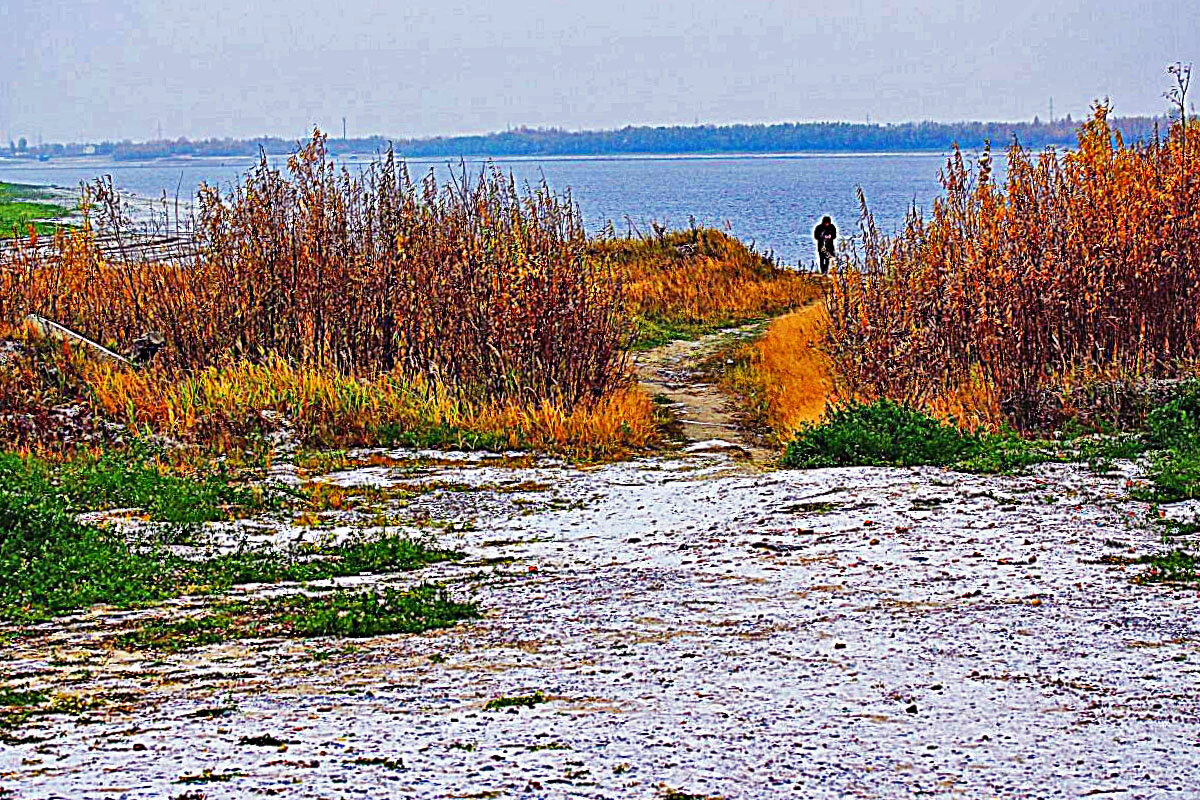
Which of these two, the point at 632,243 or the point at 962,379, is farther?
the point at 632,243

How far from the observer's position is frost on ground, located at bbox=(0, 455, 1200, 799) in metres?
3.79

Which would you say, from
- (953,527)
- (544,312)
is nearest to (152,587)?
(953,527)

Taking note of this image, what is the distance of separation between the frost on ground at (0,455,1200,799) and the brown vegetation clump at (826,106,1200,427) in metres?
3.41

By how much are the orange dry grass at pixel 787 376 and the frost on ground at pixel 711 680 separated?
3.57 m

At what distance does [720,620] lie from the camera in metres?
5.71

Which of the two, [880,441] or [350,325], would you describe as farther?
[350,325]

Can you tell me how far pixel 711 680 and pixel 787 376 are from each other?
32.7 ft

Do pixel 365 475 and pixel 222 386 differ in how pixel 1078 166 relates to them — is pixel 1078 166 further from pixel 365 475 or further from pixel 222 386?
pixel 222 386

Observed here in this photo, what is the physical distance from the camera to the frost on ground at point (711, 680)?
3791mm

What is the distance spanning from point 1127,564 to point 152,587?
188 inches

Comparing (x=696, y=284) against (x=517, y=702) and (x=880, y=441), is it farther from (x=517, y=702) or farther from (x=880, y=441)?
(x=517, y=702)

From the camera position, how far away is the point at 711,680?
4789 millimetres

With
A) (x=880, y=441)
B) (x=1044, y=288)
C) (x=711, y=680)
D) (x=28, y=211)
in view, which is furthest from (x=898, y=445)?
(x=28, y=211)

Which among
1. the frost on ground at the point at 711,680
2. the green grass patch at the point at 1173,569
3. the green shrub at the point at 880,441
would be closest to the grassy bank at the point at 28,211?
the green shrub at the point at 880,441
